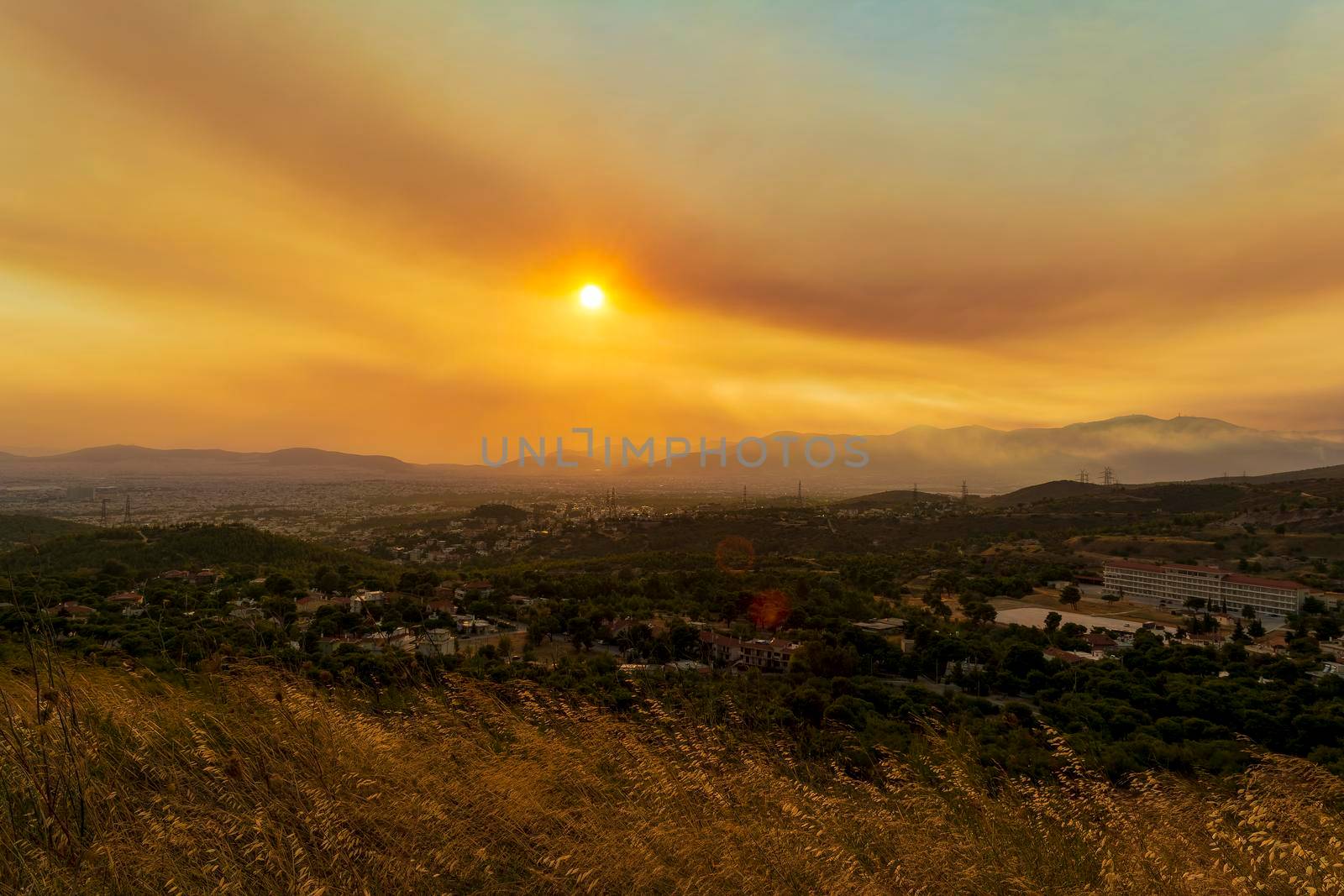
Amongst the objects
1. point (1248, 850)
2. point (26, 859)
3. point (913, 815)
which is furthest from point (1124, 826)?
point (26, 859)

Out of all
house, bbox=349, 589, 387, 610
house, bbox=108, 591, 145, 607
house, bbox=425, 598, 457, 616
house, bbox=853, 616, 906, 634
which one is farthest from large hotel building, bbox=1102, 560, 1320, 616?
house, bbox=108, 591, 145, 607

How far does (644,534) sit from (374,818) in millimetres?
62176

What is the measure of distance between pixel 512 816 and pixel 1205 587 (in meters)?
49.1

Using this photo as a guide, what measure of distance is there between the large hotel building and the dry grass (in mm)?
40886

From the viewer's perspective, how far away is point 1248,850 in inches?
127

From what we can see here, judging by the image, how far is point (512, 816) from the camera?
10.6 ft

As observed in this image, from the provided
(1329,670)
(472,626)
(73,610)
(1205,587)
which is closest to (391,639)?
(472,626)

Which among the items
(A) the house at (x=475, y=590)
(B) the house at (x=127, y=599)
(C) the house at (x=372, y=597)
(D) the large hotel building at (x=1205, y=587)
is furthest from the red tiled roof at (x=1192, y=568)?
(B) the house at (x=127, y=599)

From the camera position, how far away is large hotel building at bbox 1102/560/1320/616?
33625mm

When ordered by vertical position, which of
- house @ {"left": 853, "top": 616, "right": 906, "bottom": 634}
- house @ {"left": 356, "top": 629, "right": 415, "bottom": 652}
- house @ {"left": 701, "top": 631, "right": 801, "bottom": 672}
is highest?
house @ {"left": 356, "top": 629, "right": 415, "bottom": 652}

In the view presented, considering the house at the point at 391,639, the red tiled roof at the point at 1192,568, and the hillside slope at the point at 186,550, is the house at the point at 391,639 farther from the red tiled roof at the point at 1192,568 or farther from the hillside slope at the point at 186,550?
the red tiled roof at the point at 1192,568

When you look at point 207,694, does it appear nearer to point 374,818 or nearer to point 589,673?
point 374,818

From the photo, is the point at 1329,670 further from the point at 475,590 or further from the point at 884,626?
the point at 475,590

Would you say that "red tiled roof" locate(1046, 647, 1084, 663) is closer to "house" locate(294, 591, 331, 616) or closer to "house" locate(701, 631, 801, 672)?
"house" locate(701, 631, 801, 672)
